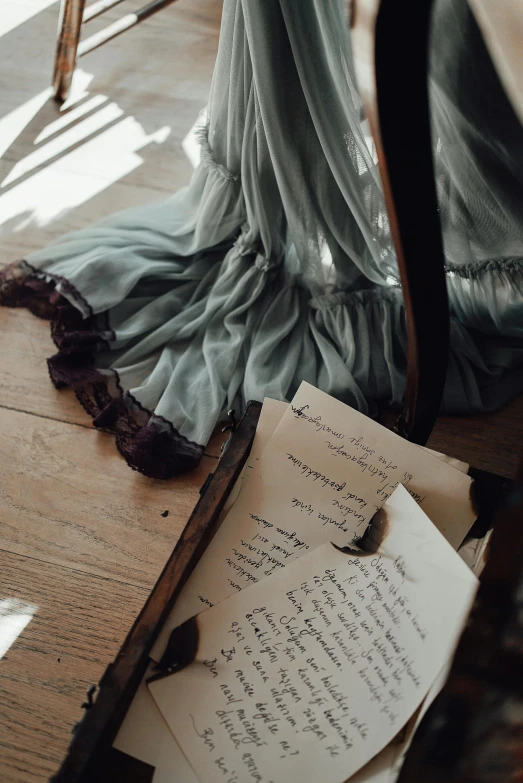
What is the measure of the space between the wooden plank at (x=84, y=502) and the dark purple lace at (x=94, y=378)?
1.0 inches

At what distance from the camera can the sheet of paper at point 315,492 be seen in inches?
25.8

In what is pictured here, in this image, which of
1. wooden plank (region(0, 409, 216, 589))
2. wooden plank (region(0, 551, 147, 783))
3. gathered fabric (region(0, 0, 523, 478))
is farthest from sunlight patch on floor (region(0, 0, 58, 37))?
wooden plank (region(0, 551, 147, 783))

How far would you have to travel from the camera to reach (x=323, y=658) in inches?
22.8

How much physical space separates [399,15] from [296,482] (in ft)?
1.35

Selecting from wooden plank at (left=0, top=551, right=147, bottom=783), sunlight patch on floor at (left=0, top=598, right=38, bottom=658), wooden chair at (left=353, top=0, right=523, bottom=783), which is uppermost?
wooden chair at (left=353, top=0, right=523, bottom=783)

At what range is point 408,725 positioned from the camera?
0.53 metres

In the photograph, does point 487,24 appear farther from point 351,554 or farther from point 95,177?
point 95,177

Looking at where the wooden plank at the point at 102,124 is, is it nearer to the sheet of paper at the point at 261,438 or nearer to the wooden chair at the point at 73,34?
the wooden chair at the point at 73,34

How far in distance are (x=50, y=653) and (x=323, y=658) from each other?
0.33 m

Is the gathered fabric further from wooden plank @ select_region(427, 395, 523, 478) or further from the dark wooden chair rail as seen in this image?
the dark wooden chair rail

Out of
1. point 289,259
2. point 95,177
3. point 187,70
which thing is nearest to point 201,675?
point 289,259

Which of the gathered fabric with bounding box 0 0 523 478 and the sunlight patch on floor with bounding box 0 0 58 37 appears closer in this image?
the gathered fabric with bounding box 0 0 523 478

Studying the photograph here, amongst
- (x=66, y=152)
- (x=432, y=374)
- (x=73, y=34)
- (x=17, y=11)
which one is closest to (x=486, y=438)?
(x=432, y=374)

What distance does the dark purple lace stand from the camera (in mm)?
908
